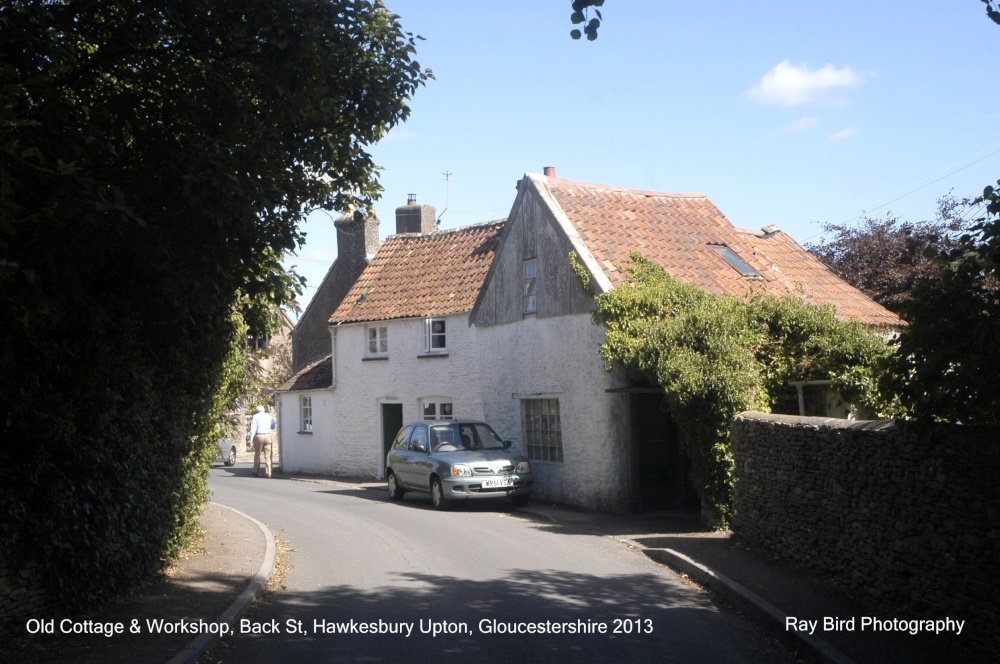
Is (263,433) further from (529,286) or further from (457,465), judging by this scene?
(457,465)

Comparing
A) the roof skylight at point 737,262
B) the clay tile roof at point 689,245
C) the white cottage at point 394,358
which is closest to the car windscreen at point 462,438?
the white cottage at point 394,358

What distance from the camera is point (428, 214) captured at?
32.9 m

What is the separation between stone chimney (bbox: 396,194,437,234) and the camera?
32.5 m

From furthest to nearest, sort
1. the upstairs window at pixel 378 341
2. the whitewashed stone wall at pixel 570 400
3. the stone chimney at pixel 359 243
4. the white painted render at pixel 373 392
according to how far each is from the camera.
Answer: the stone chimney at pixel 359 243 → the upstairs window at pixel 378 341 → the white painted render at pixel 373 392 → the whitewashed stone wall at pixel 570 400

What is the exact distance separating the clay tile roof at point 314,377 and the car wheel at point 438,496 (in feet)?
35.2

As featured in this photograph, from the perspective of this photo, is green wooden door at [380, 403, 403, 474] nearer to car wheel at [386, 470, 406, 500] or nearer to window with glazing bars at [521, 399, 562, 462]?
car wheel at [386, 470, 406, 500]

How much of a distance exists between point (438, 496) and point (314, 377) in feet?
41.4

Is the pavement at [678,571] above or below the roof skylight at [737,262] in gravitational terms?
below

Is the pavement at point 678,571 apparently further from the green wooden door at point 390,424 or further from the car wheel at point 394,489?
the green wooden door at point 390,424

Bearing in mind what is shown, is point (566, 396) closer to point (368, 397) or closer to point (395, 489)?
point (395, 489)

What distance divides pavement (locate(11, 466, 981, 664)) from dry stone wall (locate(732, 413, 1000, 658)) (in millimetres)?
279

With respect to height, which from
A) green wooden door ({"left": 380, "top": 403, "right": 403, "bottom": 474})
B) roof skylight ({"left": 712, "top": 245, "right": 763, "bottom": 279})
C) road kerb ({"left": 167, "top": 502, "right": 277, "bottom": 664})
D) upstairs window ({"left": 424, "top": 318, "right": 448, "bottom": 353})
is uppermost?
roof skylight ({"left": 712, "top": 245, "right": 763, "bottom": 279})

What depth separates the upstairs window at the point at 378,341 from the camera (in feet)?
88.8

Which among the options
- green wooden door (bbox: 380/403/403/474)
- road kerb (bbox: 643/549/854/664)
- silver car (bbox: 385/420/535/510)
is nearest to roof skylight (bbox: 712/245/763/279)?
silver car (bbox: 385/420/535/510)
